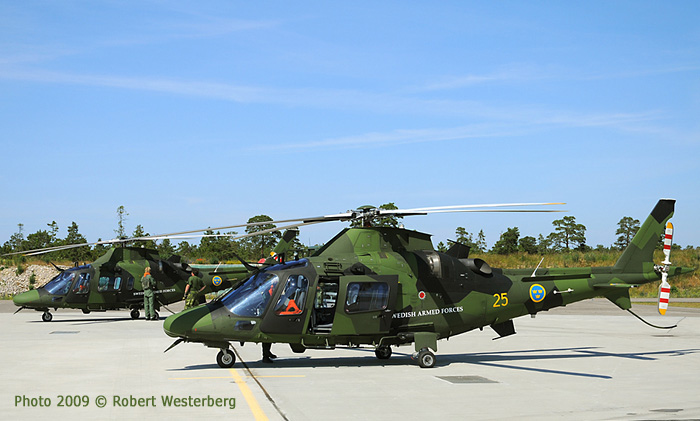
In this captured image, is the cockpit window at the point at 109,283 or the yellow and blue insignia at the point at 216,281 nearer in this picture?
the cockpit window at the point at 109,283

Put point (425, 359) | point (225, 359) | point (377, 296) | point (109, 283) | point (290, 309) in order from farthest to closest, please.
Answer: point (109, 283) → point (377, 296) → point (425, 359) → point (225, 359) → point (290, 309)

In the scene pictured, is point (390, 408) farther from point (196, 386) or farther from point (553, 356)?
point (553, 356)

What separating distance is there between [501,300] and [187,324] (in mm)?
7181

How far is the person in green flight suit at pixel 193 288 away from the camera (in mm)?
26672

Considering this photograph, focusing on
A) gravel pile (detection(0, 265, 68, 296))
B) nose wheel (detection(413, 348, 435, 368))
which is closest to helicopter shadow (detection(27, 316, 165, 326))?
nose wheel (detection(413, 348, 435, 368))

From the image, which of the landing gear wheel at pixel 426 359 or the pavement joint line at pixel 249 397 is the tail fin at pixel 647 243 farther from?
the pavement joint line at pixel 249 397

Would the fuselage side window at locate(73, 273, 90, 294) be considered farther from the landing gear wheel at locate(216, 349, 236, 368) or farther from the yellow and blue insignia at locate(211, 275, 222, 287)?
the landing gear wheel at locate(216, 349, 236, 368)

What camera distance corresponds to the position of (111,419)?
9.46m

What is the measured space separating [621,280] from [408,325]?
599cm

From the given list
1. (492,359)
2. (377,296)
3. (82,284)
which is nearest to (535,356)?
(492,359)

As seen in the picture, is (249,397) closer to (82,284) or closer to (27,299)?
(82,284)

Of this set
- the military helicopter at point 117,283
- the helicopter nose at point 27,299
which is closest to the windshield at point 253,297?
the military helicopter at point 117,283

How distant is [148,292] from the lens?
2836cm

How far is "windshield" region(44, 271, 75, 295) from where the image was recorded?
90.0 feet
